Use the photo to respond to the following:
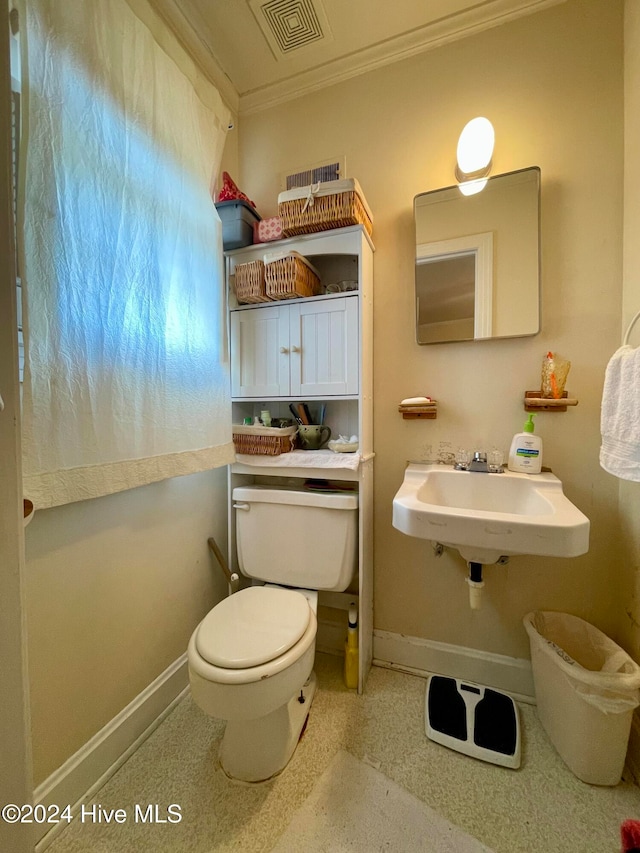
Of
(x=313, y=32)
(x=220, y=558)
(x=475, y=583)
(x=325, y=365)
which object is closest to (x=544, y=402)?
(x=475, y=583)

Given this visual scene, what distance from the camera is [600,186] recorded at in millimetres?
1137

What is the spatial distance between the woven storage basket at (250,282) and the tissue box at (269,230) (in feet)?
0.45

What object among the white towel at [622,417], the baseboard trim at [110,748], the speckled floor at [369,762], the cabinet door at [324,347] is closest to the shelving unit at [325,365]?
the cabinet door at [324,347]

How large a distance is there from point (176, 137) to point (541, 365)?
1512 mm

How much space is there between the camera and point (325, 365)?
1.30 metres

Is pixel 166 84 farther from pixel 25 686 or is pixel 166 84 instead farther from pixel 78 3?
pixel 25 686

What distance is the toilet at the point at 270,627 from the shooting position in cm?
87

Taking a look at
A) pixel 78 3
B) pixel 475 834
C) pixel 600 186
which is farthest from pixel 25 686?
pixel 600 186

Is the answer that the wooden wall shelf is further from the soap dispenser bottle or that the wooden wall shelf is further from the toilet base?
the toilet base

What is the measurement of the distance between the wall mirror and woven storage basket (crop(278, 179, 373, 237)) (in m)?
0.29

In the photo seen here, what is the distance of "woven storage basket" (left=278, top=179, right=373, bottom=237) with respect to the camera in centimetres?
120

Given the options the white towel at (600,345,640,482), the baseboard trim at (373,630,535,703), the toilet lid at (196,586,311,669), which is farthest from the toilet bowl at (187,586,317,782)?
the white towel at (600,345,640,482)

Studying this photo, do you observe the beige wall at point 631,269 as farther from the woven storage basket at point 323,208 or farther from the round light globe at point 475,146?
the woven storage basket at point 323,208

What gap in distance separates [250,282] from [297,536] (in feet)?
3.42
